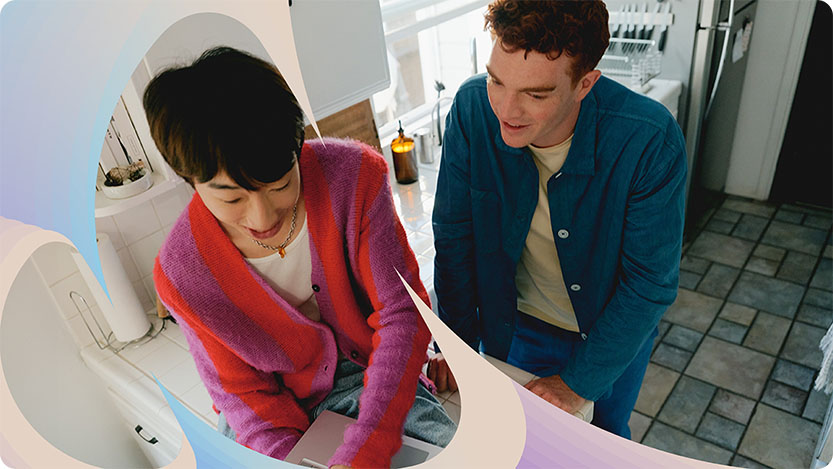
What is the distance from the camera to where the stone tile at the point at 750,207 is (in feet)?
7.02

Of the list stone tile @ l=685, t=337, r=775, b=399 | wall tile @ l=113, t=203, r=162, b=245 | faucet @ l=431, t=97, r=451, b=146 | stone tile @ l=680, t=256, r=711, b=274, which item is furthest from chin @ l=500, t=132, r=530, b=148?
stone tile @ l=680, t=256, r=711, b=274

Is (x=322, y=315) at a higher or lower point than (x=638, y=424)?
higher

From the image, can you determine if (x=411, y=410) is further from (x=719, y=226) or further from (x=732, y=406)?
(x=719, y=226)

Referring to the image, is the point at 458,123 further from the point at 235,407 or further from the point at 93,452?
the point at 93,452

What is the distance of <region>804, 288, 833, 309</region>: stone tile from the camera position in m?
1.68

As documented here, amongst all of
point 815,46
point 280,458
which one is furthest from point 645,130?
point 815,46

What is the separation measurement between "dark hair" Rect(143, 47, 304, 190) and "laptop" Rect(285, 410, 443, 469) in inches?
11.8

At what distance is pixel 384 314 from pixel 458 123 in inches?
10.4

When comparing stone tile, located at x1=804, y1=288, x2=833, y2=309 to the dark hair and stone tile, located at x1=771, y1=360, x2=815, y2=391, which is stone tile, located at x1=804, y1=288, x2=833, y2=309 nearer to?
stone tile, located at x1=771, y1=360, x2=815, y2=391

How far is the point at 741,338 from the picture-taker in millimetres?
1616

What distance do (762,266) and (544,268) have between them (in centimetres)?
154

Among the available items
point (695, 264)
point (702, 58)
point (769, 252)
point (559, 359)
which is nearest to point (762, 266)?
point (769, 252)

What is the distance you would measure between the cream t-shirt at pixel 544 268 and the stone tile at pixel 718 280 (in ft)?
4.12

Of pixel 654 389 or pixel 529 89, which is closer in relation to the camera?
pixel 529 89
